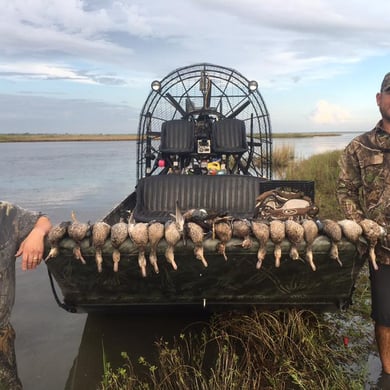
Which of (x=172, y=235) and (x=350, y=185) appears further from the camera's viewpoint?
(x=350, y=185)

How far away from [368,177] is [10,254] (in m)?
2.69

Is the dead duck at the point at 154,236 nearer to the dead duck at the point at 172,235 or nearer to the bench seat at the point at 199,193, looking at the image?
the dead duck at the point at 172,235

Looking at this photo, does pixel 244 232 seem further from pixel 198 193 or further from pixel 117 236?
pixel 198 193

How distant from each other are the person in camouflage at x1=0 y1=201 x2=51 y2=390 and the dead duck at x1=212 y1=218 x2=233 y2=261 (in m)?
1.20

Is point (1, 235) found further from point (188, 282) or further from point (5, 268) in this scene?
point (188, 282)

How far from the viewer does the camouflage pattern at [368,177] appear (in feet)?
A: 11.1

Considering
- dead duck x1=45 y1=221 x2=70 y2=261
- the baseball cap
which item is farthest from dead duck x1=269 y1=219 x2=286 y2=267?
dead duck x1=45 y1=221 x2=70 y2=261

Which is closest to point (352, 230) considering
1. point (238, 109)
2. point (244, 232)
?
point (244, 232)

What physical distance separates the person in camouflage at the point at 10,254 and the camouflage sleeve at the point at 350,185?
2.38 m

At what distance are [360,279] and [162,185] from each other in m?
2.93

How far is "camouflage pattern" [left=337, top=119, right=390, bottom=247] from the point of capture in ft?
11.1

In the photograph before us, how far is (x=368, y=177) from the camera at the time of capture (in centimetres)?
347

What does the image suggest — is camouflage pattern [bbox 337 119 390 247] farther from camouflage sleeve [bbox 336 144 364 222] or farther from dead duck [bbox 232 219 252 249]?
dead duck [bbox 232 219 252 249]

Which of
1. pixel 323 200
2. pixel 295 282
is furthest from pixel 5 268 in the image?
pixel 323 200
